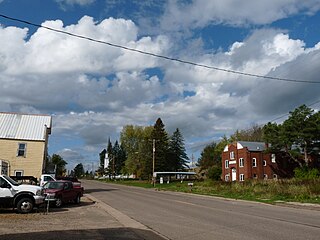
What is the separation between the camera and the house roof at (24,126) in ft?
134

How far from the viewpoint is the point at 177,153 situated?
4050 inches

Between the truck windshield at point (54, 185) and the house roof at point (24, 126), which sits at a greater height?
the house roof at point (24, 126)

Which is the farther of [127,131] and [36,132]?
[127,131]

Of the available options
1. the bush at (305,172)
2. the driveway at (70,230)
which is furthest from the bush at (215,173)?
the driveway at (70,230)

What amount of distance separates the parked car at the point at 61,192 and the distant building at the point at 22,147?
16378 millimetres

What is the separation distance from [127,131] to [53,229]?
302 feet

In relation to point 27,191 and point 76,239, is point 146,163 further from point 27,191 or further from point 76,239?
point 76,239

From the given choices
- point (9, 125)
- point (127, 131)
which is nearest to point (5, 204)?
point (9, 125)

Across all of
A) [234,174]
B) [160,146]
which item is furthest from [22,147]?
[160,146]

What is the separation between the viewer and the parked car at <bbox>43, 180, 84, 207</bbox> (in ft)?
71.8

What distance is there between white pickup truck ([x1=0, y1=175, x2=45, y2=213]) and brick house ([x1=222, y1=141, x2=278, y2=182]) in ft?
184

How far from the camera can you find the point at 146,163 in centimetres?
9306

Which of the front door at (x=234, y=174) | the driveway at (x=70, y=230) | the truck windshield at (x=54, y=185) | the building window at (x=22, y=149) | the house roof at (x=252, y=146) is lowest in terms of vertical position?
the driveway at (x=70, y=230)

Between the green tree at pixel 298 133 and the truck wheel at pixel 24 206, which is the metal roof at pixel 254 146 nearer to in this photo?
the green tree at pixel 298 133
